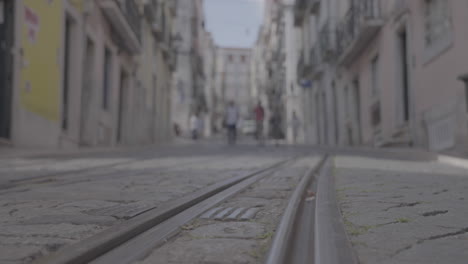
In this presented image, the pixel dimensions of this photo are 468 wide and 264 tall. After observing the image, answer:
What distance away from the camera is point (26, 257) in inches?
54.6

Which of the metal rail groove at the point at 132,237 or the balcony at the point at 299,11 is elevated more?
the balcony at the point at 299,11

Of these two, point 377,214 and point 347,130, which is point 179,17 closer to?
point 347,130

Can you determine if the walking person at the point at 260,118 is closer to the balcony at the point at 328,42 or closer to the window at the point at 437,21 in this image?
the balcony at the point at 328,42

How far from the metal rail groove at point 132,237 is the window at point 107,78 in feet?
42.5

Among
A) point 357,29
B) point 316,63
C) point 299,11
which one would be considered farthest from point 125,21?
point 299,11

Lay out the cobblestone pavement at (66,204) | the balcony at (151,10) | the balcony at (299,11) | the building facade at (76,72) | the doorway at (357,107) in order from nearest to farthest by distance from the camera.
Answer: the cobblestone pavement at (66,204)
the building facade at (76,72)
the doorway at (357,107)
the balcony at (151,10)
the balcony at (299,11)

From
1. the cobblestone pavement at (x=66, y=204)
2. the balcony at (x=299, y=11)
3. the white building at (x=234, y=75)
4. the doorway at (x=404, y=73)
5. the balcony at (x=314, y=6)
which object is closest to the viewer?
the cobblestone pavement at (x=66, y=204)

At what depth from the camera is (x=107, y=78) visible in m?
15.0

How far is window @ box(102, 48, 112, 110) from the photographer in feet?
48.3

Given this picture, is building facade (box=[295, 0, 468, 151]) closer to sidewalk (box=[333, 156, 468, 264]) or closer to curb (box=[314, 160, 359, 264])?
sidewalk (box=[333, 156, 468, 264])

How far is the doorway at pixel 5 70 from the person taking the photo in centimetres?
843

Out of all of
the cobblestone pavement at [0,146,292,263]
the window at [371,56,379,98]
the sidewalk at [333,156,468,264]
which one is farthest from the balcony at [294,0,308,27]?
the sidewalk at [333,156,468,264]

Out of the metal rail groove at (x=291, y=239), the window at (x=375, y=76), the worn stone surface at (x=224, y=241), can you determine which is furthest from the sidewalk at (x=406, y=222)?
the window at (x=375, y=76)

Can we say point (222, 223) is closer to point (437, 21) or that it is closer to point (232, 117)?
point (437, 21)
